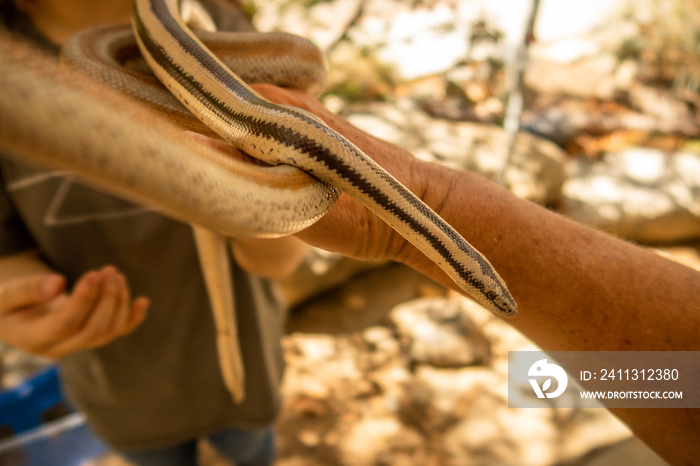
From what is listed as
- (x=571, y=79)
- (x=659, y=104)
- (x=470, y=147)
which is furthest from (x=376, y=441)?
(x=659, y=104)

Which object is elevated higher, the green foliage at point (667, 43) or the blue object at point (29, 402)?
the green foliage at point (667, 43)

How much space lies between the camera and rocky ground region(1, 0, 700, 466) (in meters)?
2.32

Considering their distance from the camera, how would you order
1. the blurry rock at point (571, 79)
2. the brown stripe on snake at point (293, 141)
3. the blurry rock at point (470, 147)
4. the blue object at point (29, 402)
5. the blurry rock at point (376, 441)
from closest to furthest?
the brown stripe on snake at point (293, 141) → the blue object at point (29, 402) → the blurry rock at point (376, 441) → the blurry rock at point (470, 147) → the blurry rock at point (571, 79)

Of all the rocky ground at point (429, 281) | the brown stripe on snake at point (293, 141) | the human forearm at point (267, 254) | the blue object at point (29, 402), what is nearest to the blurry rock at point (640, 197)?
the rocky ground at point (429, 281)

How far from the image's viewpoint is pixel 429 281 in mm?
3615

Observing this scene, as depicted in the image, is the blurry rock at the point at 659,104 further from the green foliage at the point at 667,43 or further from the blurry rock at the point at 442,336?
the blurry rock at the point at 442,336

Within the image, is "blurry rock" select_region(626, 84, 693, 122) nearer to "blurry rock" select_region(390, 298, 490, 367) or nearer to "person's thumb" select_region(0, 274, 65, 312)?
"blurry rock" select_region(390, 298, 490, 367)

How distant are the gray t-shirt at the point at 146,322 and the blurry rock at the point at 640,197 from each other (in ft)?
13.0

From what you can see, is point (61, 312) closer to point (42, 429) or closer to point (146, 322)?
point (146, 322)

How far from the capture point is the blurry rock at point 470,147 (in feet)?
12.0

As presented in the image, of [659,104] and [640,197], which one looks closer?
[640,197]

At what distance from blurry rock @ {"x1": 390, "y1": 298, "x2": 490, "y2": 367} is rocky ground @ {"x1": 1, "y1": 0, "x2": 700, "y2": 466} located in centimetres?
1

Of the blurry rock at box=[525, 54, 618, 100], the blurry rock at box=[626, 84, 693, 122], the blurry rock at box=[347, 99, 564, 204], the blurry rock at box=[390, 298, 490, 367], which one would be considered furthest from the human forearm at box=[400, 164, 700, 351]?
the blurry rock at box=[626, 84, 693, 122]

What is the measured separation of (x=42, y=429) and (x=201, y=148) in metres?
2.45
